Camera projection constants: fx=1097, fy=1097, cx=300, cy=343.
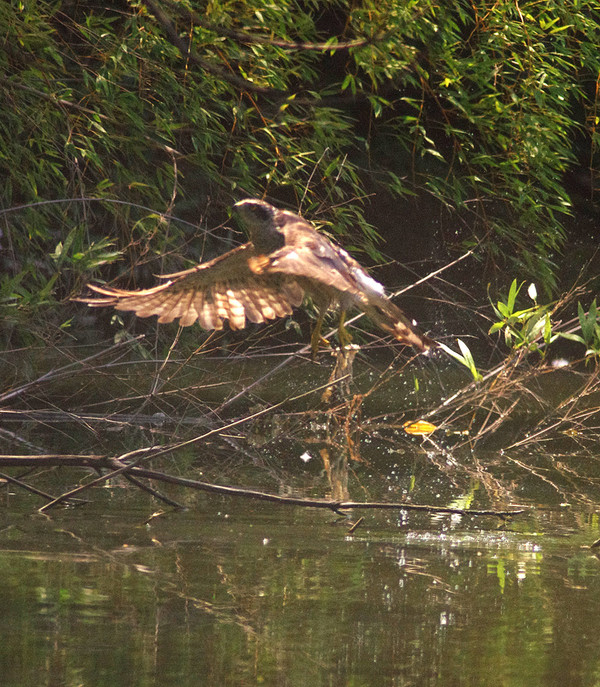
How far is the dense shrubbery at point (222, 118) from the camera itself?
12.7 ft

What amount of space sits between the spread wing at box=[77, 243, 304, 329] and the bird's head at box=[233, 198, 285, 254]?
9 cm

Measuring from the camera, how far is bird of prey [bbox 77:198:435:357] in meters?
2.73

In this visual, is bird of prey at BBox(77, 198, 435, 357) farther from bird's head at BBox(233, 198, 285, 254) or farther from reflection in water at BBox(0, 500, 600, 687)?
reflection in water at BBox(0, 500, 600, 687)

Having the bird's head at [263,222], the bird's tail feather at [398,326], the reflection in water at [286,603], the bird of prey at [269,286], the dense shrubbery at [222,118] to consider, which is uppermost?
the dense shrubbery at [222,118]

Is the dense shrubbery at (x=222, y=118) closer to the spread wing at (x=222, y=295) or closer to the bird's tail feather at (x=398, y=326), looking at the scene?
the spread wing at (x=222, y=295)

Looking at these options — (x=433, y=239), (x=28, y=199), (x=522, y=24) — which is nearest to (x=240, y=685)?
(x=28, y=199)

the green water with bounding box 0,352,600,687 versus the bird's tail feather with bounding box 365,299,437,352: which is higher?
the bird's tail feather with bounding box 365,299,437,352

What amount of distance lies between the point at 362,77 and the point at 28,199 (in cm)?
215

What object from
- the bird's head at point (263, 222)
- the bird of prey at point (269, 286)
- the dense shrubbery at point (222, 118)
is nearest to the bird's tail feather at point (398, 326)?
the bird of prey at point (269, 286)

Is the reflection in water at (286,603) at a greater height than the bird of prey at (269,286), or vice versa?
the bird of prey at (269,286)

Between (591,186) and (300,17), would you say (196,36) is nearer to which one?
(300,17)

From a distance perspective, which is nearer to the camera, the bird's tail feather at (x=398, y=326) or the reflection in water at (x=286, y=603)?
the reflection in water at (x=286, y=603)

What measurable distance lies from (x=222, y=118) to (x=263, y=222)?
1779 millimetres

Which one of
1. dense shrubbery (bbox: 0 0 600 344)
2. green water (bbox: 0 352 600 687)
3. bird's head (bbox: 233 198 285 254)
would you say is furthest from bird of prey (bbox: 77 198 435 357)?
green water (bbox: 0 352 600 687)
